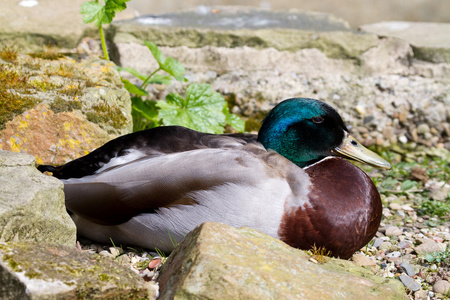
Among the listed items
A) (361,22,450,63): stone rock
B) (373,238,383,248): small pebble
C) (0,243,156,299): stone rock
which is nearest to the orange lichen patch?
(0,243,156,299): stone rock

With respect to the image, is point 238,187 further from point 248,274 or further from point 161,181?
point 248,274

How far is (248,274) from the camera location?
78.3 inches

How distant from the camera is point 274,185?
2.67 m

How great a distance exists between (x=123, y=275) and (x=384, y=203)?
92.0 inches

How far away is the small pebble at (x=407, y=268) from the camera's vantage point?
2.88m

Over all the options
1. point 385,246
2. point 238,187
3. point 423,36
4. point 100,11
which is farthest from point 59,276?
point 423,36

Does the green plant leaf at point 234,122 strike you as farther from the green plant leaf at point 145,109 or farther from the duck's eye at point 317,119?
the duck's eye at point 317,119

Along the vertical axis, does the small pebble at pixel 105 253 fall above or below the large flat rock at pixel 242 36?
below

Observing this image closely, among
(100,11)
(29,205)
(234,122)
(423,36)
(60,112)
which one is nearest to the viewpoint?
(29,205)

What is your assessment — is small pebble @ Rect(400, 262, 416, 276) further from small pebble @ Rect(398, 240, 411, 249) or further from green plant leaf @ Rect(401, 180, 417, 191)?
green plant leaf @ Rect(401, 180, 417, 191)

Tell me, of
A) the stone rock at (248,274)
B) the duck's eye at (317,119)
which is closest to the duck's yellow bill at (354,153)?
the duck's eye at (317,119)

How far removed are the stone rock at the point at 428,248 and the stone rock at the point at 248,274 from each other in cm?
84

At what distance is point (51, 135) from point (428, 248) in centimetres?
218

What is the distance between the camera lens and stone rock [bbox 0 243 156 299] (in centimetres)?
184
